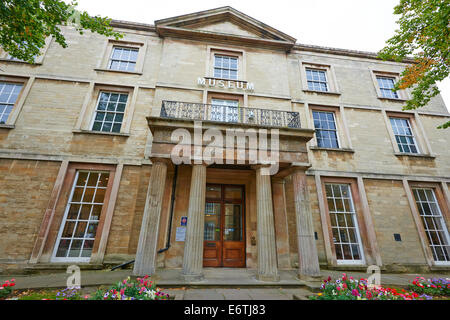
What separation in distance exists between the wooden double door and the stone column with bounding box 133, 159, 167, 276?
2650mm

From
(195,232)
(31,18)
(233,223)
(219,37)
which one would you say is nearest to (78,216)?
(195,232)

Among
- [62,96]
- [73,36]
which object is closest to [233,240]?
[62,96]

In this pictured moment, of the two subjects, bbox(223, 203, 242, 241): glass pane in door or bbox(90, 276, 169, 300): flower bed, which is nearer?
bbox(90, 276, 169, 300): flower bed

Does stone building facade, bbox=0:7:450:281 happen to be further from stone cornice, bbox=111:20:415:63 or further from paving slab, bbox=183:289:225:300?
paving slab, bbox=183:289:225:300

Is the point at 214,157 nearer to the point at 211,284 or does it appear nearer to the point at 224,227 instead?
the point at 224,227

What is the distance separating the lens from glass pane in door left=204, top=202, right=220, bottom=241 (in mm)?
8062

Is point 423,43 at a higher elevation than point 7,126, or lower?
higher

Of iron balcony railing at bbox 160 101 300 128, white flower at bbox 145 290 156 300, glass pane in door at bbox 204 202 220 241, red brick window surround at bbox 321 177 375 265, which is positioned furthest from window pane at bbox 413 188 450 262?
white flower at bbox 145 290 156 300

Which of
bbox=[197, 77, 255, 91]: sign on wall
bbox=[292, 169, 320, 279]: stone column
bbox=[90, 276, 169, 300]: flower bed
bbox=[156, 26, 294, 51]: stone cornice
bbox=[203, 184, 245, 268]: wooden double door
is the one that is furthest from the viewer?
bbox=[156, 26, 294, 51]: stone cornice

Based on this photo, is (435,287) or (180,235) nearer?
(435,287)

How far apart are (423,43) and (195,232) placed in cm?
1245

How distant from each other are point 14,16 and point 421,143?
1859cm

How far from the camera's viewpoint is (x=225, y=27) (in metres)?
11.3
